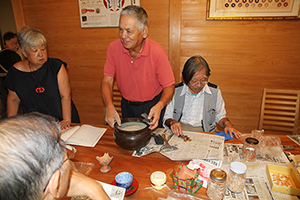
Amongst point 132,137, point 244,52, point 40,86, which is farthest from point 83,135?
point 244,52

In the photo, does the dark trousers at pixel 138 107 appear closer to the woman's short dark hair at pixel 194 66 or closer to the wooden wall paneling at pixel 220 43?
the woman's short dark hair at pixel 194 66

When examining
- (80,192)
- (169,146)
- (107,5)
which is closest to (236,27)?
(107,5)

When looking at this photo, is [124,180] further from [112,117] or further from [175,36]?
[175,36]

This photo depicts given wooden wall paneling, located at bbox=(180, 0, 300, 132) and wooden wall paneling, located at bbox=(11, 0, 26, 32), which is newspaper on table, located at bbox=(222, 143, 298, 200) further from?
wooden wall paneling, located at bbox=(11, 0, 26, 32)

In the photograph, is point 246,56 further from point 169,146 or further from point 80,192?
point 80,192

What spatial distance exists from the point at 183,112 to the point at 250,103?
65.0 inches

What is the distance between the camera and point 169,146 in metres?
1.36

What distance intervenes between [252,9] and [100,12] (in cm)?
237

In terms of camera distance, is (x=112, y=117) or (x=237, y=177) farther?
(x=112, y=117)

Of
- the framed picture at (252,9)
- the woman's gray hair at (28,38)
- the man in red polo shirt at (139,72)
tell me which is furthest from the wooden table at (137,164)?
the framed picture at (252,9)

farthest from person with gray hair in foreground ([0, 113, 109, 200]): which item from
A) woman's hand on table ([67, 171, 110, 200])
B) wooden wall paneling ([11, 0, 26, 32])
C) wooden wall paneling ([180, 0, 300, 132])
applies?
wooden wall paneling ([11, 0, 26, 32])

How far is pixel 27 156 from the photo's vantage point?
51 cm

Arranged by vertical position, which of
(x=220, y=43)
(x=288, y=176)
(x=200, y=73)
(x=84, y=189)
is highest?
(x=220, y=43)

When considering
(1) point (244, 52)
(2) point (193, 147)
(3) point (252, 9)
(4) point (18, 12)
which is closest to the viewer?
(2) point (193, 147)
